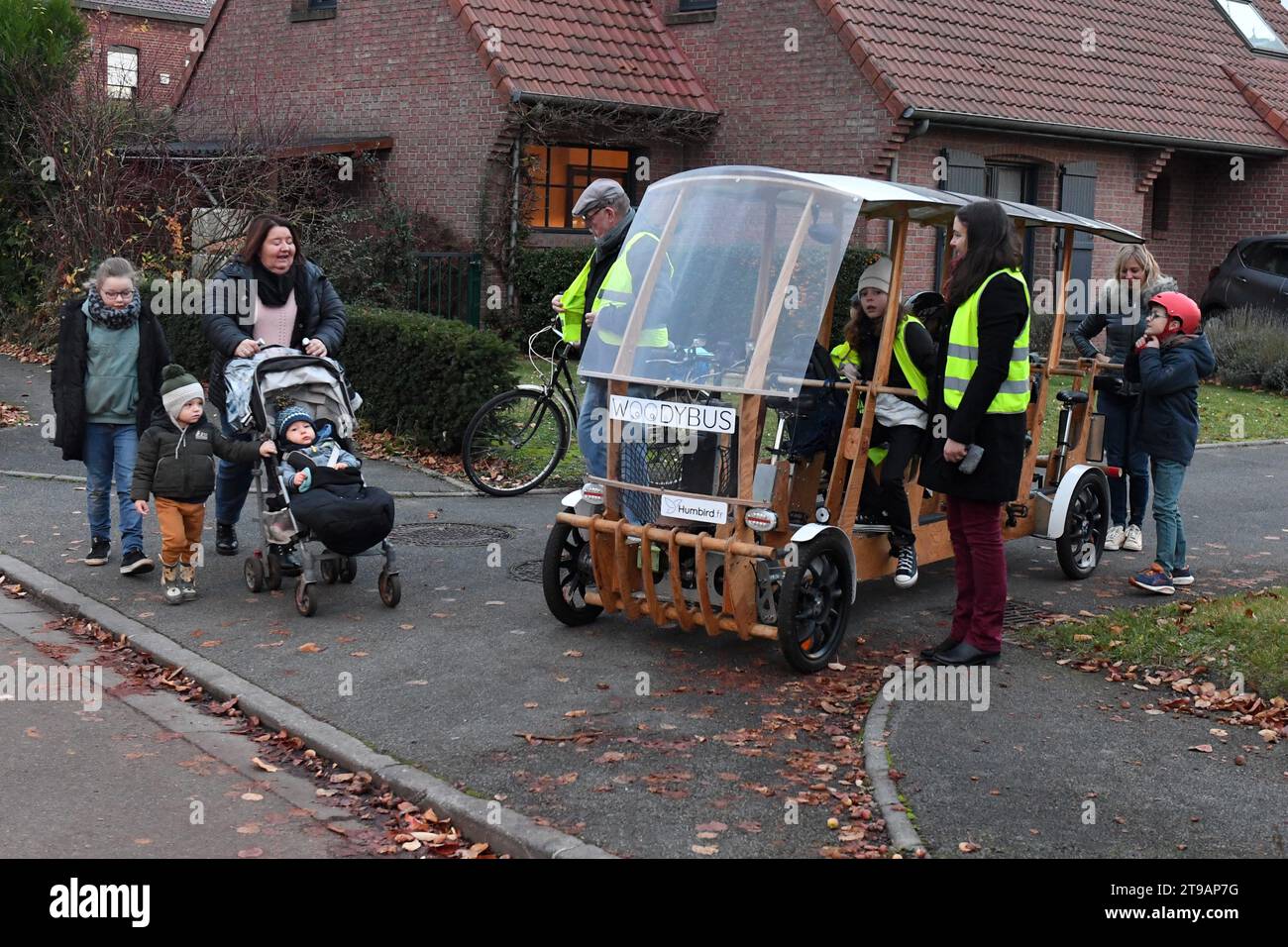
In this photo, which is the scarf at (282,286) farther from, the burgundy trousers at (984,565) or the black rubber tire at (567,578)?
the burgundy trousers at (984,565)

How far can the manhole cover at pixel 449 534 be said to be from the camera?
10.5m

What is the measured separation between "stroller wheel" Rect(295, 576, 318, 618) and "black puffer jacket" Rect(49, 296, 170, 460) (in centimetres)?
161

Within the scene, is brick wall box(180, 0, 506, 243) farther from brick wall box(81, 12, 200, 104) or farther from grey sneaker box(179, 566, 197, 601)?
grey sneaker box(179, 566, 197, 601)

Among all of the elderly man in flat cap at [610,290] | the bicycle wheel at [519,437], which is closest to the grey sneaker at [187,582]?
the elderly man in flat cap at [610,290]

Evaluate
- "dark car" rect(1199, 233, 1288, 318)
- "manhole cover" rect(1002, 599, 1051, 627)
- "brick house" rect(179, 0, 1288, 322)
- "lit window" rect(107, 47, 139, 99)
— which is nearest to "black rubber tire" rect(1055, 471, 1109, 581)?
"manhole cover" rect(1002, 599, 1051, 627)

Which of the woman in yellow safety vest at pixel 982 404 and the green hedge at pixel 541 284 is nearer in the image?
the woman in yellow safety vest at pixel 982 404

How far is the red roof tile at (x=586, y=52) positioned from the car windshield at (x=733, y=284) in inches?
539

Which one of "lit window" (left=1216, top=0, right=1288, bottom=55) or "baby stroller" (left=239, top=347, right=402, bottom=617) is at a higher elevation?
"lit window" (left=1216, top=0, right=1288, bottom=55)

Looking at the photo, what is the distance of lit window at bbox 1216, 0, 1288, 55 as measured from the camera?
27.5m

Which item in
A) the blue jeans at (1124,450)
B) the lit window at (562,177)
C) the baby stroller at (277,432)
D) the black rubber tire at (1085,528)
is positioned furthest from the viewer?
the lit window at (562,177)

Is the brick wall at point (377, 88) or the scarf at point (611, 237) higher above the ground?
the brick wall at point (377, 88)

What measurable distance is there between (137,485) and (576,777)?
13.0 feet

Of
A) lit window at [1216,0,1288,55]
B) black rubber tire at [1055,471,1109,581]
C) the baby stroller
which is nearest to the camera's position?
the baby stroller
